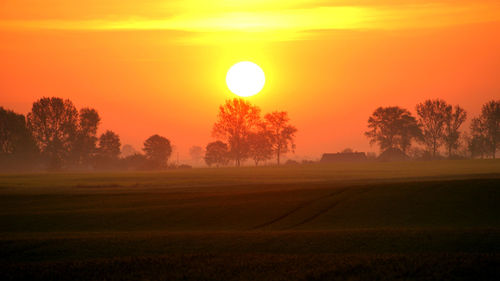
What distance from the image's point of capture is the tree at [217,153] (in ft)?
604

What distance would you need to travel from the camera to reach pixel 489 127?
550 feet

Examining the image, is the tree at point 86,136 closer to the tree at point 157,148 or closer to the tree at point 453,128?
the tree at point 157,148

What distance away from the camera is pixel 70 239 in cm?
2688

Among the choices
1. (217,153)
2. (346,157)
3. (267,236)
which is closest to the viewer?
(267,236)

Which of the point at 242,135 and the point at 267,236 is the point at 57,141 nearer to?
the point at 242,135

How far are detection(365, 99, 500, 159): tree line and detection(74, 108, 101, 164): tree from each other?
9126 centimetres

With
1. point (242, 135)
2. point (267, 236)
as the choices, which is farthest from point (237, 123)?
point (267, 236)

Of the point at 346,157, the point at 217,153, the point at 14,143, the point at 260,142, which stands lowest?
the point at 346,157

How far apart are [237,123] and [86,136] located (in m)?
48.9

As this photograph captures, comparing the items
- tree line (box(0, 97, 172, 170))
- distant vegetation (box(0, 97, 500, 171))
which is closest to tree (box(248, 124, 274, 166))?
distant vegetation (box(0, 97, 500, 171))

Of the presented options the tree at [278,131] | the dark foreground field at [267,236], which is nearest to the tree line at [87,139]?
the tree at [278,131]

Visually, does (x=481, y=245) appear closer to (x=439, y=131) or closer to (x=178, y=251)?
(x=178, y=251)

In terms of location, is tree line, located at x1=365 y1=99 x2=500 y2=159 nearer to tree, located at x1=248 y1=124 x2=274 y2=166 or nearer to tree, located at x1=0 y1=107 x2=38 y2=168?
tree, located at x1=248 y1=124 x2=274 y2=166

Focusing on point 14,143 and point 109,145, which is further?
point 109,145
